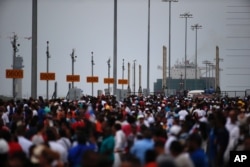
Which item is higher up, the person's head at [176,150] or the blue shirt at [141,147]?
the person's head at [176,150]

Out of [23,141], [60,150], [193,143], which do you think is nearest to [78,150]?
[60,150]

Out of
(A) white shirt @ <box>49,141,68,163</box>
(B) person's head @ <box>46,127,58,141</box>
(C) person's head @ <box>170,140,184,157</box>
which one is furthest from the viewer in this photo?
(B) person's head @ <box>46,127,58,141</box>

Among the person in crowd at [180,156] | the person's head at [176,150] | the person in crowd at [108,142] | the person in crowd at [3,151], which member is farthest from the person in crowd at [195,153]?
the person in crowd at [3,151]

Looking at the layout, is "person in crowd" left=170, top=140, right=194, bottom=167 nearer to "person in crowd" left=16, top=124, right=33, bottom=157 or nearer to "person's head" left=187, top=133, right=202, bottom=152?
"person's head" left=187, top=133, right=202, bottom=152

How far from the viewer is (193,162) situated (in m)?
12.5

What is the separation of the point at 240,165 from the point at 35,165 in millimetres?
4692

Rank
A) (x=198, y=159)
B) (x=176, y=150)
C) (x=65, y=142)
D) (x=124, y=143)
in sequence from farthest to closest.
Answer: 1. (x=124, y=143)
2. (x=65, y=142)
3. (x=198, y=159)
4. (x=176, y=150)

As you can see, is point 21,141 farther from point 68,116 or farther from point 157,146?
point 68,116

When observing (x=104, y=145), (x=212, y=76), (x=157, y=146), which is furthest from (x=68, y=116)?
(x=212, y=76)

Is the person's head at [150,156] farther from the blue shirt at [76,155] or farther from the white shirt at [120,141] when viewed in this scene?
the white shirt at [120,141]

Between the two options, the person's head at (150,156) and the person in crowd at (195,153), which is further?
the person in crowd at (195,153)

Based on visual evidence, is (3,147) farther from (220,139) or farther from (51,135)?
(220,139)

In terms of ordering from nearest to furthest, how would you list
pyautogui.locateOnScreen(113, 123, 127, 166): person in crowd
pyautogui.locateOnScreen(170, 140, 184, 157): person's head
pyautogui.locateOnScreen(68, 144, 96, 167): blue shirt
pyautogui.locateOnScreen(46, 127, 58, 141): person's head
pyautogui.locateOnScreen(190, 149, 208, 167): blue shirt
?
pyautogui.locateOnScreen(170, 140, 184, 157): person's head → pyautogui.locateOnScreen(190, 149, 208, 167): blue shirt → pyautogui.locateOnScreen(68, 144, 96, 167): blue shirt → pyautogui.locateOnScreen(46, 127, 58, 141): person's head → pyautogui.locateOnScreen(113, 123, 127, 166): person in crowd

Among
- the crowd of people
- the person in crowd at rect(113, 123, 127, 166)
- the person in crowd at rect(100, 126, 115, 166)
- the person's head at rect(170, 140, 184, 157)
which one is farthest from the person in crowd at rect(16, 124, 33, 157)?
the person's head at rect(170, 140, 184, 157)
